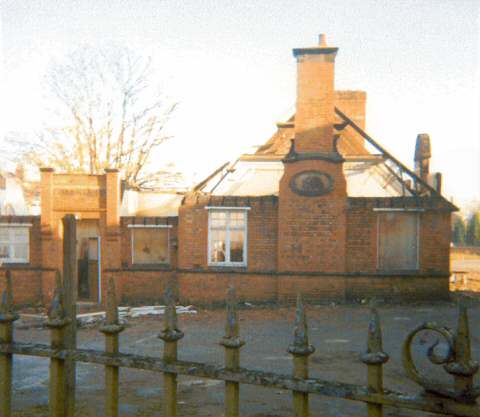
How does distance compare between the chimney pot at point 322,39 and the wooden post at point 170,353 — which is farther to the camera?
the chimney pot at point 322,39

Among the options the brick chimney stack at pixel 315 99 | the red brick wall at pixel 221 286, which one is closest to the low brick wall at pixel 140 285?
the red brick wall at pixel 221 286

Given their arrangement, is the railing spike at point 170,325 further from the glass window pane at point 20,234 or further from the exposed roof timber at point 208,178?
the glass window pane at point 20,234

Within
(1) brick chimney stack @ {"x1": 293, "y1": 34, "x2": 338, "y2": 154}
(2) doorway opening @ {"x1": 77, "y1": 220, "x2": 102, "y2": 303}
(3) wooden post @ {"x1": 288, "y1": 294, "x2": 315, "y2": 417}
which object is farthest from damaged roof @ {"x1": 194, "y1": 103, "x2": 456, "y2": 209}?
(3) wooden post @ {"x1": 288, "y1": 294, "x2": 315, "y2": 417}

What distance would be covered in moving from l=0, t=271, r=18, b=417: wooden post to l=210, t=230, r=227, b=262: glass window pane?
498 inches

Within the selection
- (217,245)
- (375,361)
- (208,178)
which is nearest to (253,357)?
(375,361)

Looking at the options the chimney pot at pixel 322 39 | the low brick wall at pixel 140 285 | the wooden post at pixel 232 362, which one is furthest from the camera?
the low brick wall at pixel 140 285

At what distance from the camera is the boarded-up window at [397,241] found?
15031 millimetres

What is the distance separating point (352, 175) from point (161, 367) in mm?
16664

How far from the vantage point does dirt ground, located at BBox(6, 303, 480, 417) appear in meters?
5.29

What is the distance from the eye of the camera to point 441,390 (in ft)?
6.64

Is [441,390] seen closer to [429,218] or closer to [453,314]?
[453,314]

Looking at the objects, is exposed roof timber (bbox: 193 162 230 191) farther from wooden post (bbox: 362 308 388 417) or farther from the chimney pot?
wooden post (bbox: 362 308 388 417)

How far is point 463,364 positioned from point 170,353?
1.54 metres

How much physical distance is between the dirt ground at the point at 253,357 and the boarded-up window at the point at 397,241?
5.11 ft
